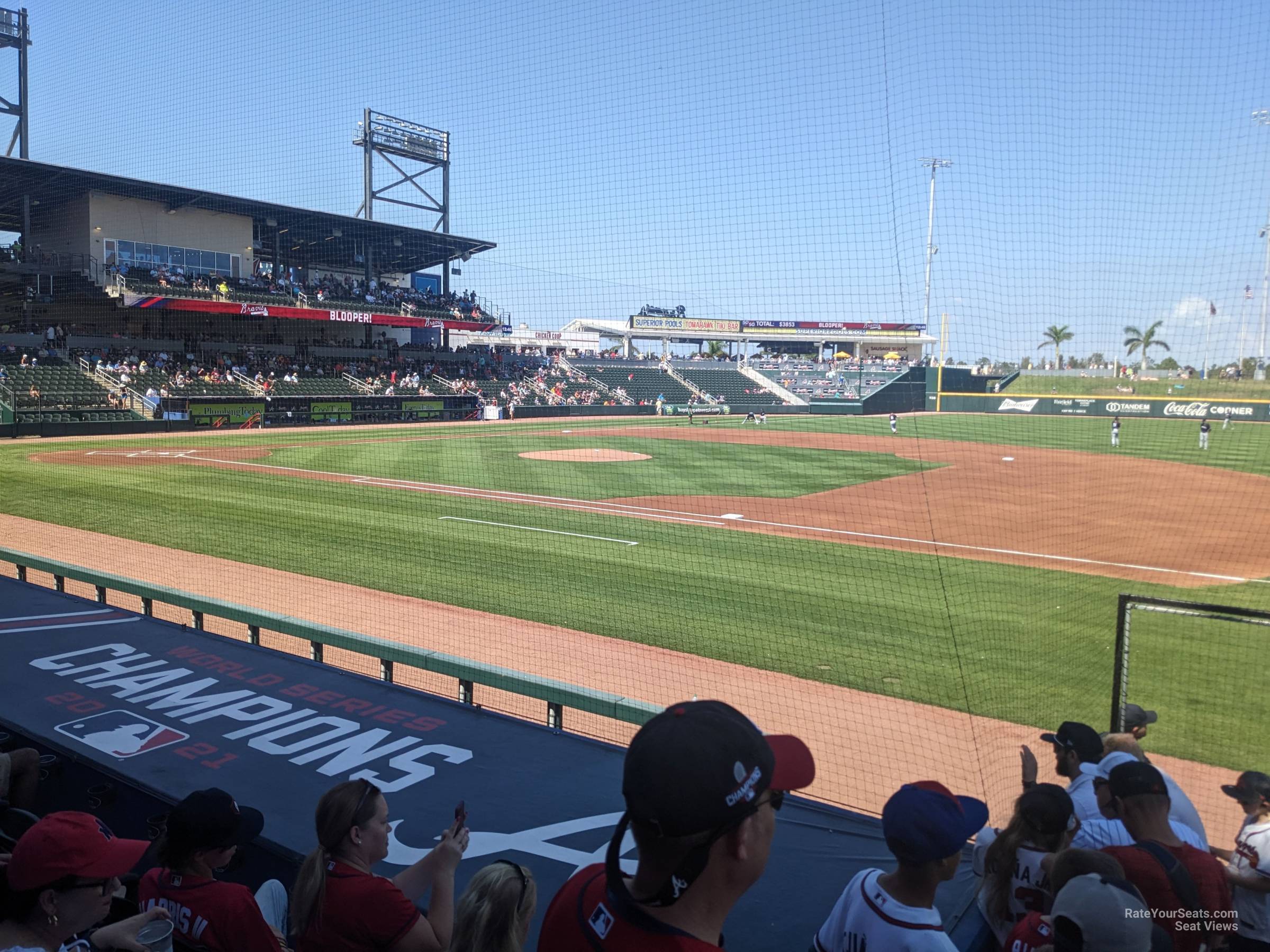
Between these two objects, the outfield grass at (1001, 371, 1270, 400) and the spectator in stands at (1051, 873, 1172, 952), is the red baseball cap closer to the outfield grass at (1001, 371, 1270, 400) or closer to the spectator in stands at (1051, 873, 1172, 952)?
the spectator in stands at (1051, 873, 1172, 952)

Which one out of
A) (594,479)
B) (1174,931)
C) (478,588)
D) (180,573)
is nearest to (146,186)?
(594,479)

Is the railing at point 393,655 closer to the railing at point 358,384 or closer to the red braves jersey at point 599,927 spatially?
the red braves jersey at point 599,927

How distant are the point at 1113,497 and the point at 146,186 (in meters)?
33.8

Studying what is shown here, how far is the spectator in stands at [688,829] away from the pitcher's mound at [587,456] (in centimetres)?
2429

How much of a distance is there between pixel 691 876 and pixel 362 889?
1496 millimetres

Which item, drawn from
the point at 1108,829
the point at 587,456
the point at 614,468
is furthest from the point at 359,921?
the point at 587,456

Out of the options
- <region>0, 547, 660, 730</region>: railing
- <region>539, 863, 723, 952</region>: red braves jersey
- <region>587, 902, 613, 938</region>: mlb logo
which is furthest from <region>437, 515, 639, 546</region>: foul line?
<region>587, 902, 613, 938</region>: mlb logo

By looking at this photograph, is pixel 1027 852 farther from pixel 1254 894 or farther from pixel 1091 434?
pixel 1091 434

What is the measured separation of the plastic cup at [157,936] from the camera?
2.17 m

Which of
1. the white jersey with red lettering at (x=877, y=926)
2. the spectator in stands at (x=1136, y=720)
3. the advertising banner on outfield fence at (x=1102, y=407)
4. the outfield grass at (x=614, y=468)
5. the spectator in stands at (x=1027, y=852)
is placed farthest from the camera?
the advertising banner on outfield fence at (x=1102, y=407)

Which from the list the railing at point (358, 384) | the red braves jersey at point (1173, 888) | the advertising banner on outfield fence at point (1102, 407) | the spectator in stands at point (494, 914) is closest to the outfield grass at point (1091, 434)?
the advertising banner on outfield fence at point (1102, 407)

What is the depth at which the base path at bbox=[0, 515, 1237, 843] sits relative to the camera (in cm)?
604

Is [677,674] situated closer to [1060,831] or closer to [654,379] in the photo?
[1060,831]

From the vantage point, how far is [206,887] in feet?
8.13
